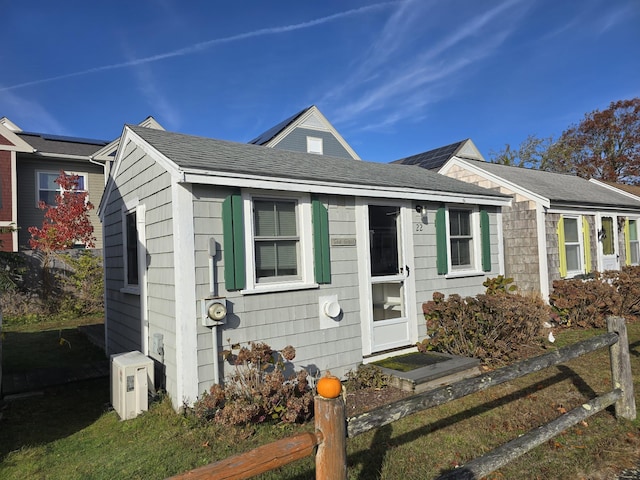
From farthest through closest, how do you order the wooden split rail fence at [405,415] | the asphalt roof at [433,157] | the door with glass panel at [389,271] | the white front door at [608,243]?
the asphalt roof at [433,157]
the white front door at [608,243]
the door with glass panel at [389,271]
the wooden split rail fence at [405,415]

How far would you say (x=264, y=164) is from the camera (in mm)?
5754

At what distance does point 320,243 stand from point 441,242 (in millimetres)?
2732

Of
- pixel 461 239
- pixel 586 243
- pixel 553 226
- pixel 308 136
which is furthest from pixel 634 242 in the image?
pixel 308 136

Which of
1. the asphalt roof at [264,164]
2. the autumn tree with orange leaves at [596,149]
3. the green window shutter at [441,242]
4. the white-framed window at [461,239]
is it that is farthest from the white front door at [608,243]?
the autumn tree with orange leaves at [596,149]

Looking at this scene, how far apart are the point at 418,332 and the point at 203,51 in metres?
12.6

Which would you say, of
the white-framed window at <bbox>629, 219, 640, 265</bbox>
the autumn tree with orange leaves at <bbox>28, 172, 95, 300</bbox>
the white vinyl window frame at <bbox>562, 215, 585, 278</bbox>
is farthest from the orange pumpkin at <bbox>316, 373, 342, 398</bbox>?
the white-framed window at <bbox>629, 219, 640, 265</bbox>

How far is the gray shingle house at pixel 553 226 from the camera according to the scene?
966 cm

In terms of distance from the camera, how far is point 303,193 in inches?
220

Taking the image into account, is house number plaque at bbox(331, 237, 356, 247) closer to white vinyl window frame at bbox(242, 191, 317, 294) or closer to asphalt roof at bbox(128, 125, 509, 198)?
white vinyl window frame at bbox(242, 191, 317, 294)

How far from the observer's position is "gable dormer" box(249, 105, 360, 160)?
18797mm

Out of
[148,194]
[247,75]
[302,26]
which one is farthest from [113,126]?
[148,194]

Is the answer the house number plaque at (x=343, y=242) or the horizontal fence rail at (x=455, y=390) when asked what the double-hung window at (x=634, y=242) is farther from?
the house number plaque at (x=343, y=242)

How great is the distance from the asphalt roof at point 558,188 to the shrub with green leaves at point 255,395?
319 inches

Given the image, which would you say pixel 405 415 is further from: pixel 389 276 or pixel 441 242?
pixel 441 242
